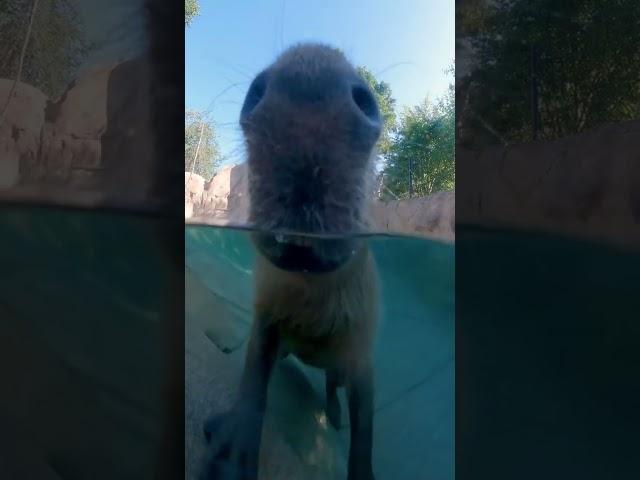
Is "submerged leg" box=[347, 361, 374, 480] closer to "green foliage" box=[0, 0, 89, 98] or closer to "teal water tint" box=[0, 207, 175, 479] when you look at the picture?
"teal water tint" box=[0, 207, 175, 479]

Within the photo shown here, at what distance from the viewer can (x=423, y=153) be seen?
148cm

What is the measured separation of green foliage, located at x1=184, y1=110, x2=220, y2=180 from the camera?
1.42 meters

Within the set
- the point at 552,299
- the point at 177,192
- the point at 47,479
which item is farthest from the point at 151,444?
the point at 552,299

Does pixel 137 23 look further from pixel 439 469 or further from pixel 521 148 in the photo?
pixel 439 469

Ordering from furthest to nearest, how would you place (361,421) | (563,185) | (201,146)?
(361,421) < (201,146) < (563,185)

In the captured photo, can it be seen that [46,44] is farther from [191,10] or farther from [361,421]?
[361,421]

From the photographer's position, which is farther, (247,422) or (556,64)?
(247,422)

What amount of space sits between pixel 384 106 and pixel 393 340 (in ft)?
2.85

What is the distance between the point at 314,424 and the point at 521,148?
3.68 ft

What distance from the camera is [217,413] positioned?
152 centimetres

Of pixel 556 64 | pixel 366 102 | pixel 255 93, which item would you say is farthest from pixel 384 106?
pixel 556 64

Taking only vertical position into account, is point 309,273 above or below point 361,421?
above

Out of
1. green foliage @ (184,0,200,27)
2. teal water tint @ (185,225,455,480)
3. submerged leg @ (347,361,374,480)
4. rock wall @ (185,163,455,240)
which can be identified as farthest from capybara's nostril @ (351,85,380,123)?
submerged leg @ (347,361,374,480)

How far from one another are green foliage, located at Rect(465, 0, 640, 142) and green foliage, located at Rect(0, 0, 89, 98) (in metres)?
1.06
